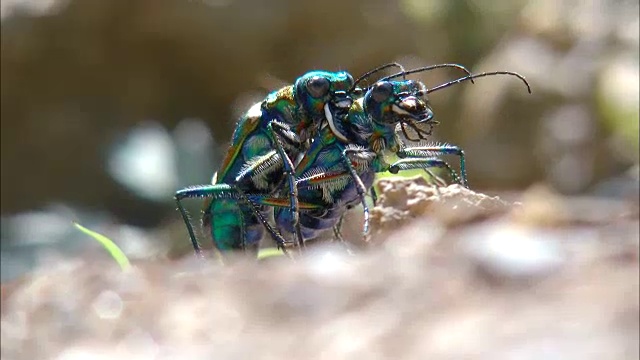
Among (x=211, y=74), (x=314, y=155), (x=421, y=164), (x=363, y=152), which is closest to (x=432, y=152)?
(x=421, y=164)

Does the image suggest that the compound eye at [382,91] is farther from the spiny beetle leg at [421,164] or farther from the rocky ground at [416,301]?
the rocky ground at [416,301]

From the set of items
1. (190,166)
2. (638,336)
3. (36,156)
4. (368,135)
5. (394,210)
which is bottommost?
(638,336)

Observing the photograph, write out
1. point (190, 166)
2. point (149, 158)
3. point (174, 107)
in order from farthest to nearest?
1. point (174, 107)
2. point (149, 158)
3. point (190, 166)

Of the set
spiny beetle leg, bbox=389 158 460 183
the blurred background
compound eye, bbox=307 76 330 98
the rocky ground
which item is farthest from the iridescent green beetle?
the blurred background

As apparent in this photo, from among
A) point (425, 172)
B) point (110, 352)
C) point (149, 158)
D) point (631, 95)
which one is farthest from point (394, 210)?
point (631, 95)

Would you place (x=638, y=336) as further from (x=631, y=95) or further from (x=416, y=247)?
(x=631, y=95)

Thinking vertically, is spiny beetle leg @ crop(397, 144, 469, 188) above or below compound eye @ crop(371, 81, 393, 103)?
below

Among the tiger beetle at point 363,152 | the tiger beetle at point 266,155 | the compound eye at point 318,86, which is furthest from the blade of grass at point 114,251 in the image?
the compound eye at point 318,86

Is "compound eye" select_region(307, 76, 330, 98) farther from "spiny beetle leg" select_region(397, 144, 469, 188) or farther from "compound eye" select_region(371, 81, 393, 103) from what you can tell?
"spiny beetle leg" select_region(397, 144, 469, 188)
